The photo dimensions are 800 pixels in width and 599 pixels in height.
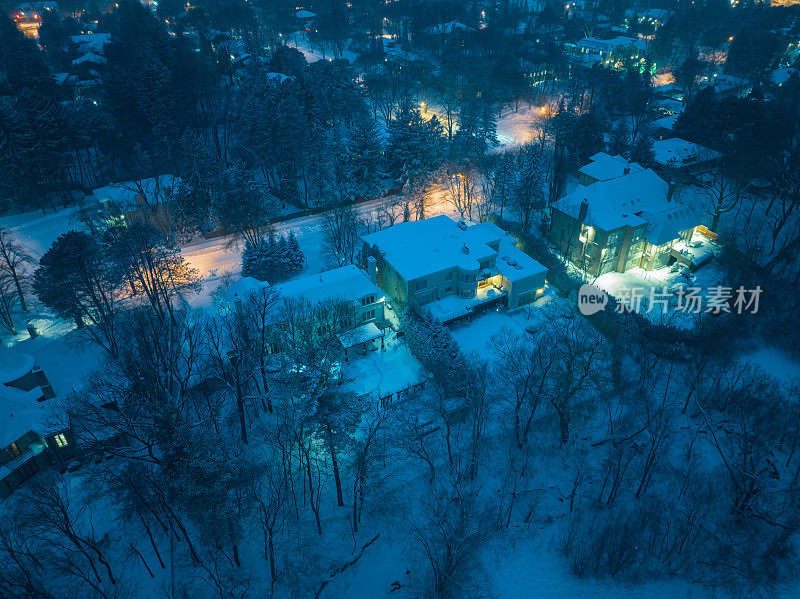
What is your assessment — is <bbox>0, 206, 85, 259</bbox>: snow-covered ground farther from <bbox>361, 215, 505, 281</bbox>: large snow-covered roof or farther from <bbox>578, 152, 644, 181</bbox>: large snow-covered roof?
<bbox>578, 152, 644, 181</bbox>: large snow-covered roof

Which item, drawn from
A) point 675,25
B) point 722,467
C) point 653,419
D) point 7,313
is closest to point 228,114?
point 7,313

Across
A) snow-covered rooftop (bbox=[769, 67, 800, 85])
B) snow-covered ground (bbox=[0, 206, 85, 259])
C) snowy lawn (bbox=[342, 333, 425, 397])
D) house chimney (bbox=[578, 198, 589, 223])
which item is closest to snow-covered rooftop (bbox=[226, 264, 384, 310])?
snowy lawn (bbox=[342, 333, 425, 397])

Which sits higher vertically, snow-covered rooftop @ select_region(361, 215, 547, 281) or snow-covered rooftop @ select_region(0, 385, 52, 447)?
snow-covered rooftop @ select_region(361, 215, 547, 281)

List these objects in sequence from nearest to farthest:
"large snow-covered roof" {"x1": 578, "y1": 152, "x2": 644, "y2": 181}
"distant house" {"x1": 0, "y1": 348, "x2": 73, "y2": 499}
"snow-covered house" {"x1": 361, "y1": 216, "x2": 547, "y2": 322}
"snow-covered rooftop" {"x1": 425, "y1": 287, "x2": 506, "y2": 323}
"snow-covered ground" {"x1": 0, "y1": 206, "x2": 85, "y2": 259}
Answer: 1. "distant house" {"x1": 0, "y1": 348, "x2": 73, "y2": 499}
2. "snow-covered rooftop" {"x1": 425, "y1": 287, "x2": 506, "y2": 323}
3. "snow-covered house" {"x1": 361, "y1": 216, "x2": 547, "y2": 322}
4. "snow-covered ground" {"x1": 0, "y1": 206, "x2": 85, "y2": 259}
5. "large snow-covered roof" {"x1": 578, "y1": 152, "x2": 644, "y2": 181}

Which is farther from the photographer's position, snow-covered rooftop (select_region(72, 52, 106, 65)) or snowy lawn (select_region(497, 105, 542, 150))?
snow-covered rooftop (select_region(72, 52, 106, 65))

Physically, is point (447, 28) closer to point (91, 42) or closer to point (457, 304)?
point (91, 42)

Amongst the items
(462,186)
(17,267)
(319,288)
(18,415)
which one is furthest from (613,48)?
(18,415)

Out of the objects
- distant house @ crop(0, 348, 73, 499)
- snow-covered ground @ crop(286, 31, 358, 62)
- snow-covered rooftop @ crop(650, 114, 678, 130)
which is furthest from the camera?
snow-covered ground @ crop(286, 31, 358, 62)

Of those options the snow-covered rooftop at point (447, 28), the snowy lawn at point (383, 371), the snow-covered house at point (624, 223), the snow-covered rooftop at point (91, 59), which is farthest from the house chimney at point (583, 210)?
the snow-covered rooftop at point (447, 28)

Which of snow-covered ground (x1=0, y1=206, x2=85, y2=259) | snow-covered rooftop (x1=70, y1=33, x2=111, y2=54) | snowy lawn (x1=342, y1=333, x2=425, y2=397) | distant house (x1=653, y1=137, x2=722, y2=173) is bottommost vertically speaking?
snowy lawn (x1=342, y1=333, x2=425, y2=397)
